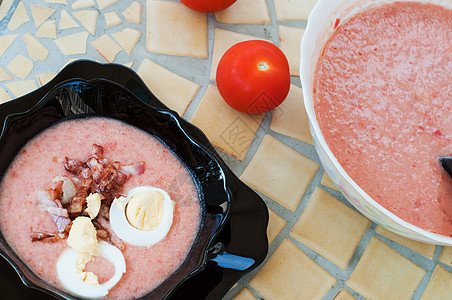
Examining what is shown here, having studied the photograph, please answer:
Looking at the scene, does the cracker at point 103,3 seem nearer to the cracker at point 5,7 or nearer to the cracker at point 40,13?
the cracker at point 40,13

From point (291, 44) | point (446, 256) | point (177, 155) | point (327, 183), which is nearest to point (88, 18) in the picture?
point (177, 155)

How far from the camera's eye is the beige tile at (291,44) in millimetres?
1347

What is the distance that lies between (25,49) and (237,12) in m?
0.63

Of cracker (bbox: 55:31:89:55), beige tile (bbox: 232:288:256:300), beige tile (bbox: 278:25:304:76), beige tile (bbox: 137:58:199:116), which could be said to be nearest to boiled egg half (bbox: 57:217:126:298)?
Answer: beige tile (bbox: 232:288:256:300)

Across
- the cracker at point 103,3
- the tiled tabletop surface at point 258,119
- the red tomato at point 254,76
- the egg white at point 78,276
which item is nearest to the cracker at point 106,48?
the tiled tabletop surface at point 258,119

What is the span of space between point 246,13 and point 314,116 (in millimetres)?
568

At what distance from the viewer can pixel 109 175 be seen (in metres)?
1.11

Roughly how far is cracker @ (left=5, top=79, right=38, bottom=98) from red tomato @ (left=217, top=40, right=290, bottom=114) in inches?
20.6

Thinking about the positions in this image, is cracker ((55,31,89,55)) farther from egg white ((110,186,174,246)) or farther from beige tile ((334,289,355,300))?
beige tile ((334,289,355,300))

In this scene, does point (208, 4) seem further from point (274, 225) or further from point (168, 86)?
point (274, 225)

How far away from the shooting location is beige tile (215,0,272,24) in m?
1.38

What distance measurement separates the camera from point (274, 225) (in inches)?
47.2

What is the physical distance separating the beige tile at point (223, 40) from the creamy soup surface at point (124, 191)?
0.33 metres

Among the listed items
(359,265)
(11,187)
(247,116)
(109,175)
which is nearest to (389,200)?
(359,265)
